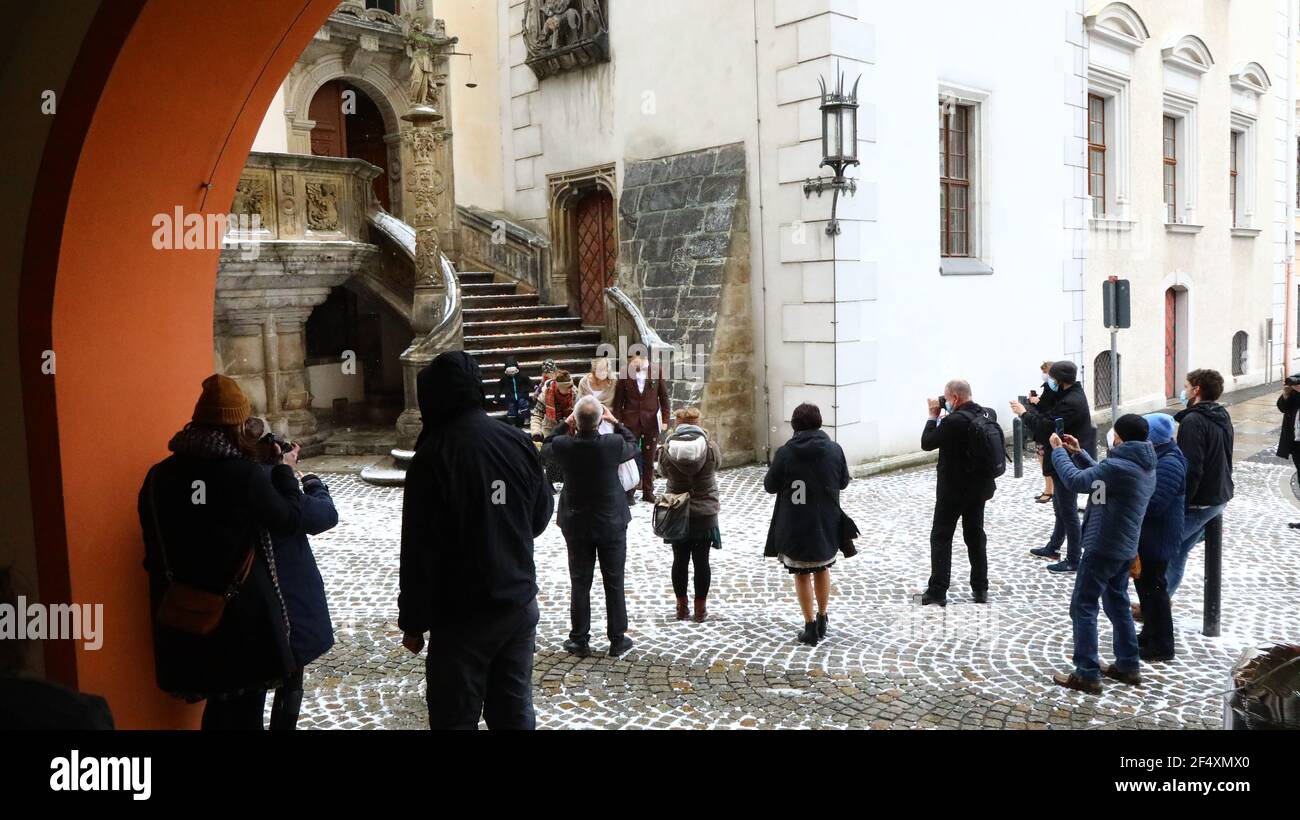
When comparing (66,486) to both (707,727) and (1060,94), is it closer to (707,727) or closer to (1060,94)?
(707,727)

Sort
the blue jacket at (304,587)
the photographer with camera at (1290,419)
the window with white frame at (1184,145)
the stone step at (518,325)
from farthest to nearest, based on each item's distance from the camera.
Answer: the window with white frame at (1184,145) → the stone step at (518,325) → the photographer with camera at (1290,419) → the blue jacket at (304,587)

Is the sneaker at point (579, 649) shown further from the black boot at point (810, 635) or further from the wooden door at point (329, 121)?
the wooden door at point (329, 121)

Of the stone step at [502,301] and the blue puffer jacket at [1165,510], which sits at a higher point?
the stone step at [502,301]

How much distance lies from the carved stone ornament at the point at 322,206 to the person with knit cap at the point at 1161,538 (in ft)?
33.3

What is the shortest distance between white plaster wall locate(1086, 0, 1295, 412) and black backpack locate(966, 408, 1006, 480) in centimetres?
1041

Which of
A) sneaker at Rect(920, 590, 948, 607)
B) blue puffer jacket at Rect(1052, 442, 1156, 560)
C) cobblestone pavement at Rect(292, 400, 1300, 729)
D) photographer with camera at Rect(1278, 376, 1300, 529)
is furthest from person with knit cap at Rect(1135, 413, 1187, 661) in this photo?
photographer with camera at Rect(1278, 376, 1300, 529)

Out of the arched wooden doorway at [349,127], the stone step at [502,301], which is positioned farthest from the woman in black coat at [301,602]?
the arched wooden doorway at [349,127]

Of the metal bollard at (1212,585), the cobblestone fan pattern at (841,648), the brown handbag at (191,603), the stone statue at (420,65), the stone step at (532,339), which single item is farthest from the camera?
the stone step at (532,339)

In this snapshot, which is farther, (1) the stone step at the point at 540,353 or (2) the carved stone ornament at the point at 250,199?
(1) the stone step at the point at 540,353

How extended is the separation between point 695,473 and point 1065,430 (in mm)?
3421

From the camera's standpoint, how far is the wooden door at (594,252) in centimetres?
1551

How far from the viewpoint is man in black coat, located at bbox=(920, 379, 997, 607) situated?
23.1 ft

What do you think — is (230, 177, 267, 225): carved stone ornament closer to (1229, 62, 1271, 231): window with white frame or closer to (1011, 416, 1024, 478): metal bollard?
(1011, 416, 1024, 478): metal bollard

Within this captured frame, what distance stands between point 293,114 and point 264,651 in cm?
1302
